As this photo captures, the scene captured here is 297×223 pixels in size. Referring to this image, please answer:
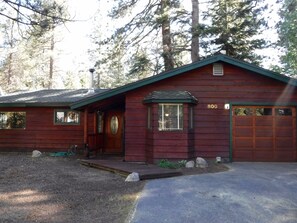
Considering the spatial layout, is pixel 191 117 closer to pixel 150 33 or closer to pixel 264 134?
pixel 264 134

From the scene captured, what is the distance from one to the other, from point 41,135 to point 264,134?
374 inches

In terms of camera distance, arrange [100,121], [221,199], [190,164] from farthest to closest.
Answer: [100,121] → [190,164] → [221,199]

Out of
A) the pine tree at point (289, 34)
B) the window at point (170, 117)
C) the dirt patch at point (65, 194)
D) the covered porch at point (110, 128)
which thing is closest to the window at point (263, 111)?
the dirt patch at point (65, 194)

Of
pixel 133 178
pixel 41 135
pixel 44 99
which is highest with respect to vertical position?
pixel 44 99

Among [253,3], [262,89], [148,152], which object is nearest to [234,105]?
[262,89]

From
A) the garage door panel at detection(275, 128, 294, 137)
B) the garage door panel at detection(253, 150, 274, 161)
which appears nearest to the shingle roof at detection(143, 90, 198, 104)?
the garage door panel at detection(253, 150, 274, 161)

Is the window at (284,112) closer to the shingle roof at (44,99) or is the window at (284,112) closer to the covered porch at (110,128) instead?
the covered porch at (110,128)

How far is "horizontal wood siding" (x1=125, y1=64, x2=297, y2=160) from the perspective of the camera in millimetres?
10953

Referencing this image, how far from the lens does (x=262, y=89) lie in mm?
10992

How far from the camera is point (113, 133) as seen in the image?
1496 centimetres

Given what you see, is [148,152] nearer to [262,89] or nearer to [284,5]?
[262,89]

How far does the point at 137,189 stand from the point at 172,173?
1.78m

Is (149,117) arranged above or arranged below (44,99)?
below

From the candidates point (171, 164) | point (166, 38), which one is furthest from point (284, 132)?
point (166, 38)
